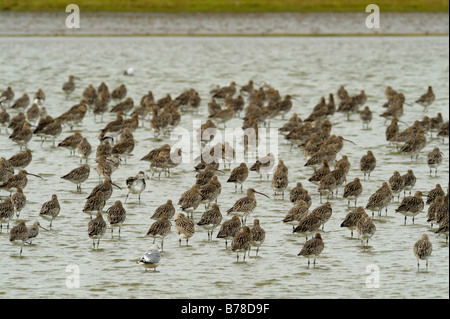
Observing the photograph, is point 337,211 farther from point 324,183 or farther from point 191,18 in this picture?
point 191,18

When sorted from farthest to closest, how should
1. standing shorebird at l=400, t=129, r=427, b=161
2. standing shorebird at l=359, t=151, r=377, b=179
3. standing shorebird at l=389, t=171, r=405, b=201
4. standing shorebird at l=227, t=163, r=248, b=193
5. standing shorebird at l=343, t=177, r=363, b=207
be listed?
standing shorebird at l=400, t=129, r=427, b=161, standing shorebird at l=359, t=151, r=377, b=179, standing shorebird at l=227, t=163, r=248, b=193, standing shorebird at l=389, t=171, r=405, b=201, standing shorebird at l=343, t=177, r=363, b=207

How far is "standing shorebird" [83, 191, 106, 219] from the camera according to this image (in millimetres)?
19234

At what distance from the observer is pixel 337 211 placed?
20281 millimetres

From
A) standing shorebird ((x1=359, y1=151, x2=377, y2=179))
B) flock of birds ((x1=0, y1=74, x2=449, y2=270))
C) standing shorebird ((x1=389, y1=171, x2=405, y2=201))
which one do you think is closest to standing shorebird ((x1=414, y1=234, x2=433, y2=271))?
flock of birds ((x1=0, y1=74, x2=449, y2=270))

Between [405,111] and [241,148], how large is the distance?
30.0 feet

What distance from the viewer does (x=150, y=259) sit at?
52.9ft

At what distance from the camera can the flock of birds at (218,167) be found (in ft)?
58.3

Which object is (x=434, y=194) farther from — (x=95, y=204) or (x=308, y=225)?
(x=95, y=204)

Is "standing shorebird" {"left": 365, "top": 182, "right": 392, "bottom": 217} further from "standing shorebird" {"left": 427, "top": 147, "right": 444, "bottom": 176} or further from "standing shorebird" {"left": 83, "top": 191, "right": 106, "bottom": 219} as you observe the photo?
"standing shorebird" {"left": 83, "top": 191, "right": 106, "bottom": 219}

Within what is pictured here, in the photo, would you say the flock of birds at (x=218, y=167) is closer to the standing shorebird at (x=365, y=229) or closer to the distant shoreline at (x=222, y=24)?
the standing shorebird at (x=365, y=229)

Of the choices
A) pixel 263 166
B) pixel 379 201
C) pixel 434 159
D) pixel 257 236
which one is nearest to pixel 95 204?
pixel 257 236

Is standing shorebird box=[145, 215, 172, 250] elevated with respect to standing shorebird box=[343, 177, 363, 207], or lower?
lower

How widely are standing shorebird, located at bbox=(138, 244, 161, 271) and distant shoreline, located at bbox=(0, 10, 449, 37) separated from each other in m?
39.7
